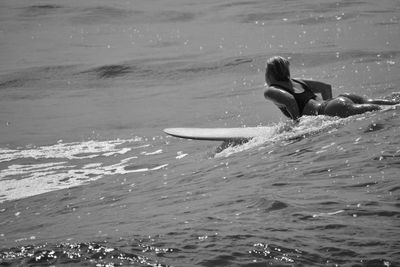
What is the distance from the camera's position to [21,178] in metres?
10.3

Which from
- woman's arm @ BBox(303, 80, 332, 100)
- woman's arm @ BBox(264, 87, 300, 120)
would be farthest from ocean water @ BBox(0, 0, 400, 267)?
woman's arm @ BBox(303, 80, 332, 100)

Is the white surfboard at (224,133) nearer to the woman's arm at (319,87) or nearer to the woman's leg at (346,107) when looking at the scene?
the woman's arm at (319,87)

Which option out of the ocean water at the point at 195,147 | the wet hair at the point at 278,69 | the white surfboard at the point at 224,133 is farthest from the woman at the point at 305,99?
the white surfboard at the point at 224,133

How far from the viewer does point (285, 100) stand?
9.02 metres

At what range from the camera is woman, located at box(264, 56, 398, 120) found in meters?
8.64

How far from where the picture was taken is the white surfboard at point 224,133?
9.74 metres

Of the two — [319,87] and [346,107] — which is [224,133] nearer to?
[319,87]

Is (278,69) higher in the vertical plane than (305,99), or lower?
higher

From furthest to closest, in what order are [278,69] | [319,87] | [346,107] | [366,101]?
[319,87]
[278,69]
[366,101]
[346,107]

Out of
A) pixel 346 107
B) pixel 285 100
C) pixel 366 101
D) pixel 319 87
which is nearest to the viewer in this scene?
pixel 346 107

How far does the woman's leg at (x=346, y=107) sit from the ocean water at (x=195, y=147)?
0.42 feet

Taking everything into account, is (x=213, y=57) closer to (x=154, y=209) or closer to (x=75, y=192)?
(x=75, y=192)

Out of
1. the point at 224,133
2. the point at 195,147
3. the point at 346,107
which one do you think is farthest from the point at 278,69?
the point at 195,147

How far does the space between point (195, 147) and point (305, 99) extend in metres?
2.58
